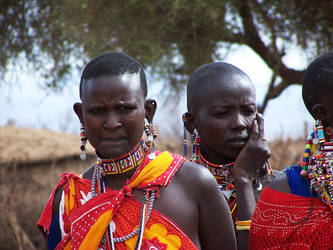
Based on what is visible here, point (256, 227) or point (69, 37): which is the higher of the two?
point (69, 37)

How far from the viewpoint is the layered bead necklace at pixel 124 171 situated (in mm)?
2377

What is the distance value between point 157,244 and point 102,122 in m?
0.64

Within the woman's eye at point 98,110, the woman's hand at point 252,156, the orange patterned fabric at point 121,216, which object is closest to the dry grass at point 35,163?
the woman's hand at point 252,156

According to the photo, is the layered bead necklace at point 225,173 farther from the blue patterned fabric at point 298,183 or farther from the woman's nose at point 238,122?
the blue patterned fabric at point 298,183

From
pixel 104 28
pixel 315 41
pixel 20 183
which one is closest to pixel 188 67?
pixel 104 28

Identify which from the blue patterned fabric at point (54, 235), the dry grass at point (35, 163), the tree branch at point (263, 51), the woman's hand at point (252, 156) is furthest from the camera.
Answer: the dry grass at point (35, 163)

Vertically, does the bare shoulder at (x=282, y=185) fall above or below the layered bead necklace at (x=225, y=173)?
above

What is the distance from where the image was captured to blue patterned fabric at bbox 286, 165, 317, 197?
2336 mm

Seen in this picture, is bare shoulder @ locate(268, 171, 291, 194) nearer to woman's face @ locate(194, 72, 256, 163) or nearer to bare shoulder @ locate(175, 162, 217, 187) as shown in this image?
bare shoulder @ locate(175, 162, 217, 187)

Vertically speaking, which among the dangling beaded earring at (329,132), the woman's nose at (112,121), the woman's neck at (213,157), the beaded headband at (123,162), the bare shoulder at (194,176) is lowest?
the woman's neck at (213,157)

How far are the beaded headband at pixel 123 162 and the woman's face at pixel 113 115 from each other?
0.03 m

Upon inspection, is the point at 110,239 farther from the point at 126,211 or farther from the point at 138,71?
the point at 138,71

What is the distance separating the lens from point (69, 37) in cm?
600

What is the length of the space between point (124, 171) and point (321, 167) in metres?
0.95
